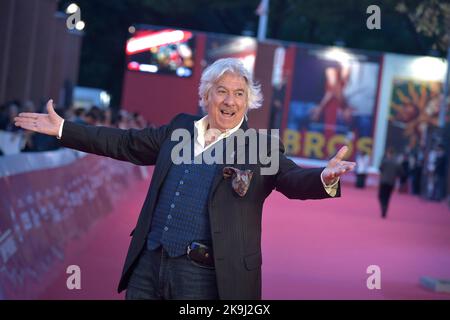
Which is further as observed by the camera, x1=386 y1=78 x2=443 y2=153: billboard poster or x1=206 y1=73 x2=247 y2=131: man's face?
x1=386 y1=78 x2=443 y2=153: billboard poster

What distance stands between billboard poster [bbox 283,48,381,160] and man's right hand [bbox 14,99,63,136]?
42.6 meters

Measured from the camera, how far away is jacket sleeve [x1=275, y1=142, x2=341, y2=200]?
565cm

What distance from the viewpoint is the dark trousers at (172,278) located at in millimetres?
5699

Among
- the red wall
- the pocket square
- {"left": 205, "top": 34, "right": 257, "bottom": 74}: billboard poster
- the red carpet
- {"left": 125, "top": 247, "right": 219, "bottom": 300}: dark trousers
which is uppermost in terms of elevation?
{"left": 205, "top": 34, "right": 257, "bottom": 74}: billboard poster

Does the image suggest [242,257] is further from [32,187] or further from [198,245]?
[32,187]

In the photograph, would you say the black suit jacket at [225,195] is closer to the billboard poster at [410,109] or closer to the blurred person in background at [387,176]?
the blurred person in background at [387,176]

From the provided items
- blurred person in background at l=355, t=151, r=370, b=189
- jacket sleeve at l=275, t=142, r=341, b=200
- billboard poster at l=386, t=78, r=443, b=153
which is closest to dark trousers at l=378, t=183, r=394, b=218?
blurred person in background at l=355, t=151, r=370, b=189

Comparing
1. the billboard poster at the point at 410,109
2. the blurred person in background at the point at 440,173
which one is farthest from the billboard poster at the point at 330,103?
the blurred person in background at the point at 440,173

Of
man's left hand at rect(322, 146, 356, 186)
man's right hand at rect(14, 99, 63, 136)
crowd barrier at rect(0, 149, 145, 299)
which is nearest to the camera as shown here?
man's left hand at rect(322, 146, 356, 186)

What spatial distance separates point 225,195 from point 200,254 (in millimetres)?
324

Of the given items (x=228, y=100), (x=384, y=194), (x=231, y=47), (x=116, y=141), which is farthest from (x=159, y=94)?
(x=228, y=100)

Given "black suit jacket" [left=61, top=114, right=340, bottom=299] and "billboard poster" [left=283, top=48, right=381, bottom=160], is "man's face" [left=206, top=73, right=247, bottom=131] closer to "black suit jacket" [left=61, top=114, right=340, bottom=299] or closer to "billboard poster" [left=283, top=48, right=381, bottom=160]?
"black suit jacket" [left=61, top=114, right=340, bottom=299]

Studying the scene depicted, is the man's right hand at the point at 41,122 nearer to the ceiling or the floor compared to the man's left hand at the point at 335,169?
nearer to the ceiling

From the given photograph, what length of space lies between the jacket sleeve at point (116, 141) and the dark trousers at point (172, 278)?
58cm
